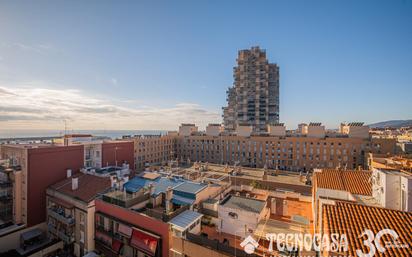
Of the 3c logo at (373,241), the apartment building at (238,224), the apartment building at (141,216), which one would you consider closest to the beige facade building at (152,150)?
the apartment building at (141,216)

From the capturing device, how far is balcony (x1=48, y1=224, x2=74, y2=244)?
2252 cm

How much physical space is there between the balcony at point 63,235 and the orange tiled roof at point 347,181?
91.8 ft

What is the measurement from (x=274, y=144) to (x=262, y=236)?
47.0 metres

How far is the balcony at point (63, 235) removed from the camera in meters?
22.5

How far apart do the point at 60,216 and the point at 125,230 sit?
12.0m

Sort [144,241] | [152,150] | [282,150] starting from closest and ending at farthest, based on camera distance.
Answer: [144,241]
[282,150]
[152,150]

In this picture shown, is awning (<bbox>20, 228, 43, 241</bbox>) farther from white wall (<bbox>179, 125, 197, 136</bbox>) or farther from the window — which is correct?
white wall (<bbox>179, 125, 197, 136</bbox>)

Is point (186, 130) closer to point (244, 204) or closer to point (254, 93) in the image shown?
point (254, 93)

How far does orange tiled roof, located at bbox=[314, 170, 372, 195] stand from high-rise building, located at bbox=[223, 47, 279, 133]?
74.4 metres

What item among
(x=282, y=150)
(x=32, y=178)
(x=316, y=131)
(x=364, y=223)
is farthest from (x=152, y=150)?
(x=364, y=223)

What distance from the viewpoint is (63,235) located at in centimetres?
2358

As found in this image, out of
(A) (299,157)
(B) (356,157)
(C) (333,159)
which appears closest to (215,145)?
(A) (299,157)

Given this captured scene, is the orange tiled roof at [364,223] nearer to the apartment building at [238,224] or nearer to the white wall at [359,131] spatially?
the apartment building at [238,224]

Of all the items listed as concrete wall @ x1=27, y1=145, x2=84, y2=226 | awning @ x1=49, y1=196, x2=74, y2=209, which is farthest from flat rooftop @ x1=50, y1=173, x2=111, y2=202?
concrete wall @ x1=27, y1=145, x2=84, y2=226
